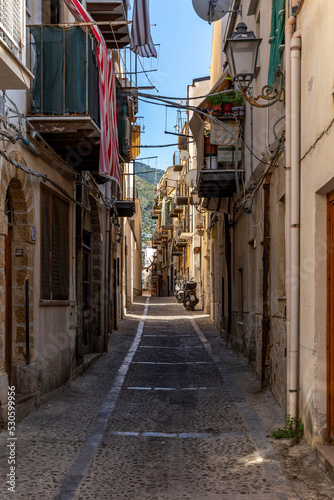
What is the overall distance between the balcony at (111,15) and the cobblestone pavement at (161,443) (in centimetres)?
720

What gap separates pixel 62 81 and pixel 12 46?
9.30ft

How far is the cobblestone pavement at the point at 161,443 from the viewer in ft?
17.6

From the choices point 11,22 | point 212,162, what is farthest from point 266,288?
point 11,22

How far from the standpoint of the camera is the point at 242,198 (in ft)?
45.3

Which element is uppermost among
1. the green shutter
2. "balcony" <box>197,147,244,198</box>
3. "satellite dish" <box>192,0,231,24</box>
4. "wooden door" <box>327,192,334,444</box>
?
"satellite dish" <box>192,0,231,24</box>

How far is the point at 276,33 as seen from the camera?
28.5ft

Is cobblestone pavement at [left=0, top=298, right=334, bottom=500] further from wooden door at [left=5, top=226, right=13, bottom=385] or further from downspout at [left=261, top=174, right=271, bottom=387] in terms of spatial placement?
wooden door at [left=5, top=226, right=13, bottom=385]

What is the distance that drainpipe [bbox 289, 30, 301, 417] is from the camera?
6875mm

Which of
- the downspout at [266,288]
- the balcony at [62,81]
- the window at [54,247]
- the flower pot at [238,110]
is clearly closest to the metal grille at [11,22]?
the balcony at [62,81]

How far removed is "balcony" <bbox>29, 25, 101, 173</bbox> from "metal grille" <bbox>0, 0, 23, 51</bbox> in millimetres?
2400

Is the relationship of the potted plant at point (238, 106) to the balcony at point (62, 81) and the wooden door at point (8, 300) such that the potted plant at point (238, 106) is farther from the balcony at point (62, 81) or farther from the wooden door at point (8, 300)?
the wooden door at point (8, 300)

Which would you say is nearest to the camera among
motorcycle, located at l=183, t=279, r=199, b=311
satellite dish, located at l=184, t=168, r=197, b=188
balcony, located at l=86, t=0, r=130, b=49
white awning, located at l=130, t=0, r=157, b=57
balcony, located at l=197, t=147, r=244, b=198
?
balcony, located at l=86, t=0, r=130, b=49

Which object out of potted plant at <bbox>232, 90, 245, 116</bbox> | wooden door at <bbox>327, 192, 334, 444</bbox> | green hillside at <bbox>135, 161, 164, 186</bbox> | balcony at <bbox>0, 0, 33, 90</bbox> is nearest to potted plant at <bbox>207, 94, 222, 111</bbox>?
potted plant at <bbox>232, 90, 245, 116</bbox>

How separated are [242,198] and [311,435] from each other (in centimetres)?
823
